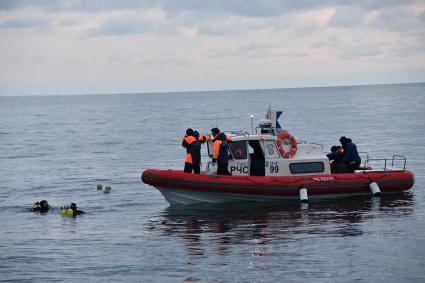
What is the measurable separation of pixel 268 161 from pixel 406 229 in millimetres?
5250

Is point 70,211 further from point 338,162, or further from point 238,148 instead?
point 338,162

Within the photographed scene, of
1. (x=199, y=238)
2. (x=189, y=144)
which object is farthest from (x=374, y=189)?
(x=199, y=238)

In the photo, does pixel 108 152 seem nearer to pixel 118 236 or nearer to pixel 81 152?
pixel 81 152

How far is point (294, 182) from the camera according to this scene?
930 inches

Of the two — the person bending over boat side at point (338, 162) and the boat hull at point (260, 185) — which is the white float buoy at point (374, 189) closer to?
the boat hull at point (260, 185)

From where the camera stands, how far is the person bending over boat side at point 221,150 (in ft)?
73.8

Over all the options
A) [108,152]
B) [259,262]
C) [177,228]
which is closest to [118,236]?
[177,228]

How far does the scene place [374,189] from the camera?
24.2 meters

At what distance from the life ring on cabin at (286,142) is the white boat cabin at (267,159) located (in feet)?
0.27

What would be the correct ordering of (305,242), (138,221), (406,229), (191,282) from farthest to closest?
1. (138,221)
2. (406,229)
3. (305,242)
4. (191,282)

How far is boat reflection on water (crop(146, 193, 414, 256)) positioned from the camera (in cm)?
1934

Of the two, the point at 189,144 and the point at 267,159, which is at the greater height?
the point at 189,144

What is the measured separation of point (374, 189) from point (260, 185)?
3.97 meters

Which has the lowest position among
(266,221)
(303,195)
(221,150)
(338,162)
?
(266,221)
